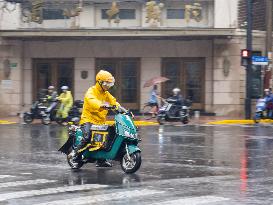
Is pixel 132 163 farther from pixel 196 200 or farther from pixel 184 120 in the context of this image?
pixel 184 120

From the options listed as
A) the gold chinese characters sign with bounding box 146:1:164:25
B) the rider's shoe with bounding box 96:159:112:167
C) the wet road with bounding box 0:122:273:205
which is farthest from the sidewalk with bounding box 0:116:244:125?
the rider's shoe with bounding box 96:159:112:167

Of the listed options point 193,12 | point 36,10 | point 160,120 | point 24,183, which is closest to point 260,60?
point 193,12

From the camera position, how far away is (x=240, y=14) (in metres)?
32.2

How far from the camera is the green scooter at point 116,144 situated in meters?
11.7

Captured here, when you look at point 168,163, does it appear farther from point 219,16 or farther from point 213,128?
point 219,16

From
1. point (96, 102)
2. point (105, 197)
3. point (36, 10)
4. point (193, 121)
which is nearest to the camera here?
point (105, 197)

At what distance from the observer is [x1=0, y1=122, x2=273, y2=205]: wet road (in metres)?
9.19

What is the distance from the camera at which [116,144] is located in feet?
39.1

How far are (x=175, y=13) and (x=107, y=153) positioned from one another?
70.1 ft

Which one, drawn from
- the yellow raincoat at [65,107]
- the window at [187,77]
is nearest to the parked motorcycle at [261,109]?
the window at [187,77]

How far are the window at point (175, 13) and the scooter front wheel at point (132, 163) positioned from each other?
70.3ft

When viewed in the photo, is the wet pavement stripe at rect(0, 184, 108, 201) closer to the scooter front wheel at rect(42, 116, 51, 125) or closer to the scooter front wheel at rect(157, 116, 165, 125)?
the scooter front wheel at rect(157, 116, 165, 125)

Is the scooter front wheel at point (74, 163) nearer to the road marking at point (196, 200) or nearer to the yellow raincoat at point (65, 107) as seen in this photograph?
the road marking at point (196, 200)

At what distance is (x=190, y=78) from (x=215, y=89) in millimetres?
1485
